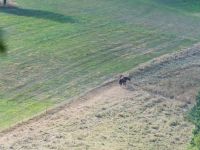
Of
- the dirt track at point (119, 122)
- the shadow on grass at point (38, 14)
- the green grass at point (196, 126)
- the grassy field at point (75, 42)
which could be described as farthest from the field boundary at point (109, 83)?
the shadow on grass at point (38, 14)

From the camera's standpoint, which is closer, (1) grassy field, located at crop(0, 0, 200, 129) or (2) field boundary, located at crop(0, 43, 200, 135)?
(2) field boundary, located at crop(0, 43, 200, 135)

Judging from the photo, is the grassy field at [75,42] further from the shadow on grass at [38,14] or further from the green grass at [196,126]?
the green grass at [196,126]

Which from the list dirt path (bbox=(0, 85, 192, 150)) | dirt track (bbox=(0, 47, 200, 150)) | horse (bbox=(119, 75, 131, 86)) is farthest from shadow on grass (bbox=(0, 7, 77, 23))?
dirt path (bbox=(0, 85, 192, 150))

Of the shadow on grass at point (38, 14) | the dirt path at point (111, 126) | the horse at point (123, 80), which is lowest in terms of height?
the dirt path at point (111, 126)

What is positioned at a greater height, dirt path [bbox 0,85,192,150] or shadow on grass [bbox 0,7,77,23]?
shadow on grass [bbox 0,7,77,23]

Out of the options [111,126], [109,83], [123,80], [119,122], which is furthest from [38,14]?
[111,126]

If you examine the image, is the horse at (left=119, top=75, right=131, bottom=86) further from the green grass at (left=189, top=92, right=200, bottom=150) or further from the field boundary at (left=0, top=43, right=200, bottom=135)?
the green grass at (left=189, top=92, right=200, bottom=150)

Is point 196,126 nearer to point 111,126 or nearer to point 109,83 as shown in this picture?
point 111,126

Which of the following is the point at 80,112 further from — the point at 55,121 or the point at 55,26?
the point at 55,26
